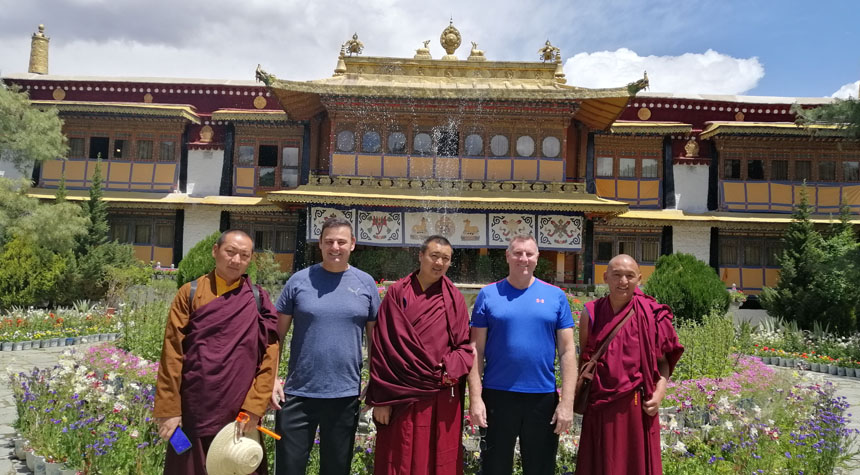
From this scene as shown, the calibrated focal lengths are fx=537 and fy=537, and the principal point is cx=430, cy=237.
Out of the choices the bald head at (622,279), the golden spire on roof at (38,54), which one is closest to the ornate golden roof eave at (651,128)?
the bald head at (622,279)

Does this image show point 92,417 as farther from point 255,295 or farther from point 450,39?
point 450,39

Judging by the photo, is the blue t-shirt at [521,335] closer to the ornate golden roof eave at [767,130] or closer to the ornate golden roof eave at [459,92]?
the ornate golden roof eave at [459,92]

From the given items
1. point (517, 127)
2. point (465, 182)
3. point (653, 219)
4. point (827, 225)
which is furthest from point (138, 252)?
point (827, 225)

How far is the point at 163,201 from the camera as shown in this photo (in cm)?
1842

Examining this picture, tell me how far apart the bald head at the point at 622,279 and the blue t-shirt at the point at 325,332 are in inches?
62.6

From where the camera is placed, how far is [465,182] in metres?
16.0

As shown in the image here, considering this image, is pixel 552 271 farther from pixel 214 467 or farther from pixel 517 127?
pixel 214 467

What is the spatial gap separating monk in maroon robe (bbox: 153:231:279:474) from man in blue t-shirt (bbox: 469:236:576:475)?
4.37 ft

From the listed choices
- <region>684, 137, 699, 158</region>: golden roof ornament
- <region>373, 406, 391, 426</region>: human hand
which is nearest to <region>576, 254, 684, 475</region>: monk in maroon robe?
<region>373, 406, 391, 426</region>: human hand

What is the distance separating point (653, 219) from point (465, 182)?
7.10 metres

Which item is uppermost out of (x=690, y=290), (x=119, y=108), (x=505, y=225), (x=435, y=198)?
(x=119, y=108)

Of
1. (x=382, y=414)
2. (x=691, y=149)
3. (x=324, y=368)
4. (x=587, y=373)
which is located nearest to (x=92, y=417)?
(x=324, y=368)

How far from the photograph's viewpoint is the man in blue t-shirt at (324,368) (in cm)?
337

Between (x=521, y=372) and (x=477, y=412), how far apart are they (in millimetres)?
370
